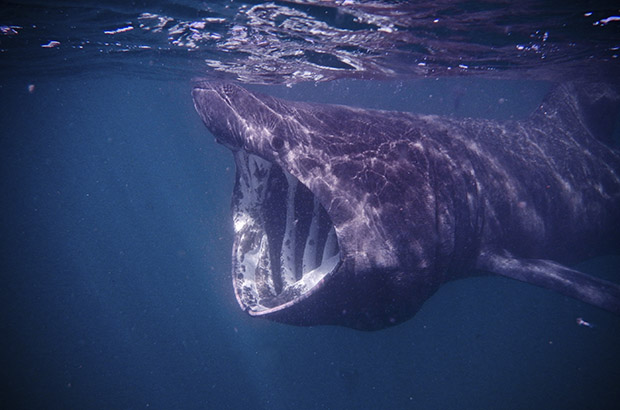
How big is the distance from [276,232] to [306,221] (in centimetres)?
48

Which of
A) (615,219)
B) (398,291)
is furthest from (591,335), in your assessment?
(398,291)

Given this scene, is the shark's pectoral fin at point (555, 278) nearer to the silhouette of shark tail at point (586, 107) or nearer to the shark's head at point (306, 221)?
the shark's head at point (306, 221)

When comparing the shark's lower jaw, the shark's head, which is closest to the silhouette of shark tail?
the shark's head

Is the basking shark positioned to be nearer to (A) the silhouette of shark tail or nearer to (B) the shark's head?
(B) the shark's head

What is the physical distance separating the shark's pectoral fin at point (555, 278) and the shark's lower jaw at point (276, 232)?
7.87ft

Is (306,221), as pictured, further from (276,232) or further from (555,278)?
(555,278)

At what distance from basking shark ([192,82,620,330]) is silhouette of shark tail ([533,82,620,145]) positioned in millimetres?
2202

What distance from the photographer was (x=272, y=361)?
60.1ft

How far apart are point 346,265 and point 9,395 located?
3049 cm

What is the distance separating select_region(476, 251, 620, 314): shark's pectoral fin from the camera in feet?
14.0

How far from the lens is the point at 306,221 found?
507 centimetres

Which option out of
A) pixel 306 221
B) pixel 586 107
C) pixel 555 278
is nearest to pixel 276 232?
pixel 306 221

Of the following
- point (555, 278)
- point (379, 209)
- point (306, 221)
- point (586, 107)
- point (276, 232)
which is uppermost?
point (586, 107)

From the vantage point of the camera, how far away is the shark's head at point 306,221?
350cm
